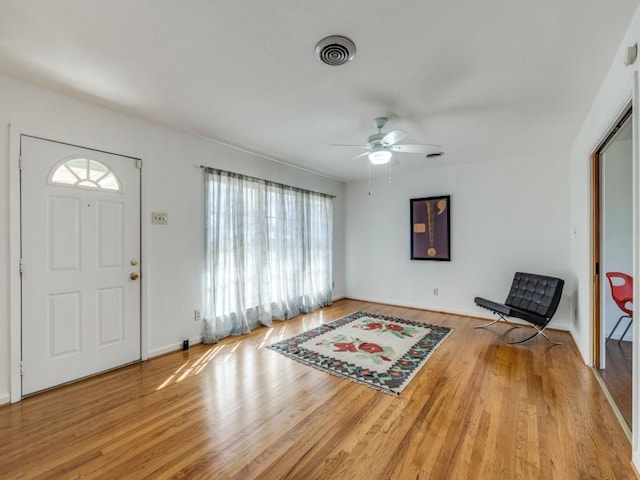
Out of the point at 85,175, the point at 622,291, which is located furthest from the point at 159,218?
the point at 622,291

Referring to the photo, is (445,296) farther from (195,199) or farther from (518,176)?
(195,199)

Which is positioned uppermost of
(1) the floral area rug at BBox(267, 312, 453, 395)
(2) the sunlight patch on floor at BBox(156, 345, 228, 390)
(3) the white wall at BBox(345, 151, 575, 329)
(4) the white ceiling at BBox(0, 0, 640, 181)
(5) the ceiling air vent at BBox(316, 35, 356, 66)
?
(4) the white ceiling at BBox(0, 0, 640, 181)

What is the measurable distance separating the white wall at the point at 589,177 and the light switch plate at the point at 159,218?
391 centimetres

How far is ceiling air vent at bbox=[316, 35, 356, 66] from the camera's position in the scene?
1823mm

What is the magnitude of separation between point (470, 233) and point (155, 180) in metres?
4.64

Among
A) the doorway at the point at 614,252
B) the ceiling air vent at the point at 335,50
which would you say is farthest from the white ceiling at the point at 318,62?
the doorway at the point at 614,252

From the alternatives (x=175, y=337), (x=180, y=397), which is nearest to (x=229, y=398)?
(x=180, y=397)

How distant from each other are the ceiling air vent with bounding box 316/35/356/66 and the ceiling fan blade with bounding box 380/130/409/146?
36.4 inches

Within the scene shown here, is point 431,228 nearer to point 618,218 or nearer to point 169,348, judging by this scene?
point 618,218

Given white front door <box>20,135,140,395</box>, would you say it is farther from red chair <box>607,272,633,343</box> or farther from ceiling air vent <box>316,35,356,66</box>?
red chair <box>607,272,633,343</box>

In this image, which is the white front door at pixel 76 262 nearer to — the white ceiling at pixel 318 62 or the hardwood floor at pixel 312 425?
the hardwood floor at pixel 312 425

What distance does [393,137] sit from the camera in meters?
2.83

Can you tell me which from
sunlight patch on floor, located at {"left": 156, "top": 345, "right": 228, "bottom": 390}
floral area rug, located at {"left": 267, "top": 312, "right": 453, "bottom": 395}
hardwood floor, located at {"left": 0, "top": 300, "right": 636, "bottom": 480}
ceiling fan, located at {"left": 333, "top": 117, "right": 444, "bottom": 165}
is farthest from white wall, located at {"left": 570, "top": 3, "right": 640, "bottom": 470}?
sunlight patch on floor, located at {"left": 156, "top": 345, "right": 228, "bottom": 390}

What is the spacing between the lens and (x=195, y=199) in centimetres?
357
